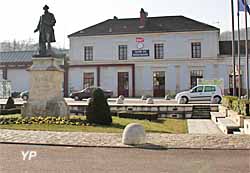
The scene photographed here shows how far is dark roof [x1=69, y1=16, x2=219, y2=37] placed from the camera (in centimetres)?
5339

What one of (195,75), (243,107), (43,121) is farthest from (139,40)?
(243,107)

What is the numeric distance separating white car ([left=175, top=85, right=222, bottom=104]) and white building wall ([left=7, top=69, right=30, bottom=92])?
29.9 metres

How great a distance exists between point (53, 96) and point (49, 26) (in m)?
3.89

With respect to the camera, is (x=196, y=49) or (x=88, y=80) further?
(x=88, y=80)

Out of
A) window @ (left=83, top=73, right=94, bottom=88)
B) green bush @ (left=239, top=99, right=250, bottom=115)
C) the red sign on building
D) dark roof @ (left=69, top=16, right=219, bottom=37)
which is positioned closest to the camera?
green bush @ (left=239, top=99, right=250, bottom=115)

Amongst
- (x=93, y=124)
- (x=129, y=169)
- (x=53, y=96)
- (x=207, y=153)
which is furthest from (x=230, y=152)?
(x=53, y=96)

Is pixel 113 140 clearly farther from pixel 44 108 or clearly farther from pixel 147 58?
pixel 147 58

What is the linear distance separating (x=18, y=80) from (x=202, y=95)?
106 ft

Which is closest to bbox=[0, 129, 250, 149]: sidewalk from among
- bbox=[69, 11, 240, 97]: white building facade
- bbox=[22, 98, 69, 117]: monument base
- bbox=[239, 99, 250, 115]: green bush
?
bbox=[239, 99, 250, 115]: green bush

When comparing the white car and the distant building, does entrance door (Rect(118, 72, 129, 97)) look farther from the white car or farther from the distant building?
the white car

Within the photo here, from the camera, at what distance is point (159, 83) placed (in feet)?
174

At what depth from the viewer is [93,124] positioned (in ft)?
59.5

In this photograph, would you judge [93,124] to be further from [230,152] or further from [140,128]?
[230,152]

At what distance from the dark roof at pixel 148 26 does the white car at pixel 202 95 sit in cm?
1845
